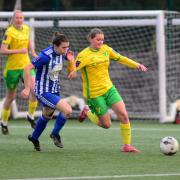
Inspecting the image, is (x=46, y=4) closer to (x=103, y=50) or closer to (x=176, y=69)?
(x=176, y=69)

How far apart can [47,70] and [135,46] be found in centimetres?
662

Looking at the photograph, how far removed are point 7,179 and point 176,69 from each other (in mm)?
8937

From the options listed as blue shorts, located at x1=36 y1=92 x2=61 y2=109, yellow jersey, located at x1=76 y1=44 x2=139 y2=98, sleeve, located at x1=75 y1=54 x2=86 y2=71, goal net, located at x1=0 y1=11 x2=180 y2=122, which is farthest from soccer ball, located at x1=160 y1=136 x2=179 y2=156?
goal net, located at x1=0 y1=11 x2=180 y2=122

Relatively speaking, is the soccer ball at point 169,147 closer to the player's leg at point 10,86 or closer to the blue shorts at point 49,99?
the blue shorts at point 49,99

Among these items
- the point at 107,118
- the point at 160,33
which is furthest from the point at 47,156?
the point at 160,33

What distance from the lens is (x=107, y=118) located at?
1123cm

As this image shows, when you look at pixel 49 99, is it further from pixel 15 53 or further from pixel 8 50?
pixel 8 50

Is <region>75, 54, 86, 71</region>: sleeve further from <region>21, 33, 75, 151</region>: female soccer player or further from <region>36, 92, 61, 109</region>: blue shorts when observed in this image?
<region>36, 92, 61, 109</region>: blue shorts

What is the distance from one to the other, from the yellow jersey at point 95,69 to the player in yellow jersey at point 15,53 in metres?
2.22

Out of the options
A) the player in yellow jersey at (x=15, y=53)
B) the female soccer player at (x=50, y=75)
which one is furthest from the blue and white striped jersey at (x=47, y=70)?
the player in yellow jersey at (x=15, y=53)

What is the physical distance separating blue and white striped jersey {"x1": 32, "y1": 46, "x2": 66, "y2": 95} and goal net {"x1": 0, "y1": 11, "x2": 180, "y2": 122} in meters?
5.17

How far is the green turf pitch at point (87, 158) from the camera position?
8.63m

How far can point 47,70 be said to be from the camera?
A: 35.3 ft

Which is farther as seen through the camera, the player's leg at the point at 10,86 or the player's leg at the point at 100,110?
the player's leg at the point at 10,86
